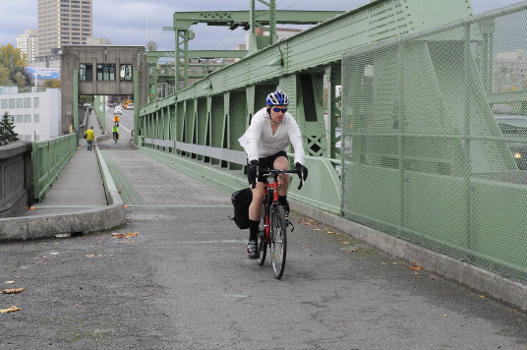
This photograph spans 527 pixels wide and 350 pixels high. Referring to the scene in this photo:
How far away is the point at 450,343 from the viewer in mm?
4836

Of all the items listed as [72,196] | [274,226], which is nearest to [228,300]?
[274,226]

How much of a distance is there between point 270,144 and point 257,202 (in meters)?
0.66

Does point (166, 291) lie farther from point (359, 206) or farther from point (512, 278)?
point (359, 206)

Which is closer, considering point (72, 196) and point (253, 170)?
point (253, 170)

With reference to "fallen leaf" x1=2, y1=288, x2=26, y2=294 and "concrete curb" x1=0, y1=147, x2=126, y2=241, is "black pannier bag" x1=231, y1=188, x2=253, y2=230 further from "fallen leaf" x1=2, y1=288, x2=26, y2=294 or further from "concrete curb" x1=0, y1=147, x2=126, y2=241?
"concrete curb" x1=0, y1=147, x2=126, y2=241

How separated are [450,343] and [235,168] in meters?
17.3

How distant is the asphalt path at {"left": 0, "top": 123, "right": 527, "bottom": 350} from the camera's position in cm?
493

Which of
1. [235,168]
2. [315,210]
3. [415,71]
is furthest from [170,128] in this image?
[415,71]

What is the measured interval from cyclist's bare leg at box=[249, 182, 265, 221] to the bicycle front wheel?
353 millimetres

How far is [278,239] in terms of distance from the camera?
7.17 meters

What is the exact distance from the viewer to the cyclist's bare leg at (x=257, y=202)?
25.2ft

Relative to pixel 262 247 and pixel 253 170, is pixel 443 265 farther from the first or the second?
pixel 253 170

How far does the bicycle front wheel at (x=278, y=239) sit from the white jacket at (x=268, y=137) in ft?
2.07

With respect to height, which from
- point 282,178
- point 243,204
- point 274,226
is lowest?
point 274,226
